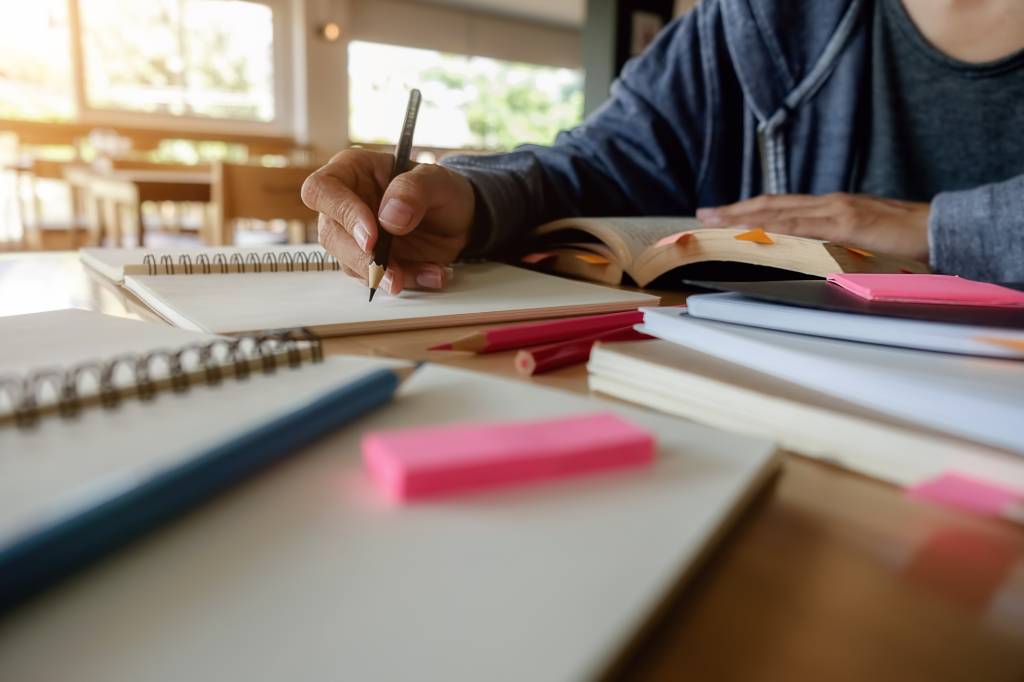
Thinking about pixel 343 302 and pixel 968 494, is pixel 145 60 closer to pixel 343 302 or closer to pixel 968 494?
pixel 343 302

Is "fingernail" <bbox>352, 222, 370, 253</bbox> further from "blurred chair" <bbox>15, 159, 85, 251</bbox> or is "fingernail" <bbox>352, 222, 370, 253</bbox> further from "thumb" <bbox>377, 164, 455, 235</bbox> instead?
"blurred chair" <bbox>15, 159, 85, 251</bbox>

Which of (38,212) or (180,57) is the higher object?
(180,57)

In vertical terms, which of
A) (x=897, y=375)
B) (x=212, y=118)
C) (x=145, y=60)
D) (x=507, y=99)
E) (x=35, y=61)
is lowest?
(x=897, y=375)

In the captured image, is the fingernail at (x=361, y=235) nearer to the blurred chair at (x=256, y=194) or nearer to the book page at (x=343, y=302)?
the book page at (x=343, y=302)

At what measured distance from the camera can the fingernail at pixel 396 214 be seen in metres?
0.58

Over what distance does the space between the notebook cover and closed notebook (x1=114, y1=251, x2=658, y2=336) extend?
18cm

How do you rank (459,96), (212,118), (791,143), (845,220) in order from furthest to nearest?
(459,96) → (212,118) → (791,143) → (845,220)

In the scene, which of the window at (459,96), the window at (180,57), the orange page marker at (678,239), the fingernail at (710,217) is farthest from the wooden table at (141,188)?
the window at (459,96)

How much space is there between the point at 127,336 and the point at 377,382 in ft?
0.54

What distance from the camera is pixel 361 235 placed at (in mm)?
597

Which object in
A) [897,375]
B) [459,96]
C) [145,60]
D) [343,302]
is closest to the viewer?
[897,375]

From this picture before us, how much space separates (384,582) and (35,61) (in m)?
6.53

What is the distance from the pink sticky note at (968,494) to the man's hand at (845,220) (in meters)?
0.56

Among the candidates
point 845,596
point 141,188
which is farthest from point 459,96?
point 845,596
